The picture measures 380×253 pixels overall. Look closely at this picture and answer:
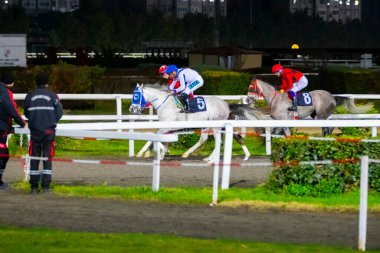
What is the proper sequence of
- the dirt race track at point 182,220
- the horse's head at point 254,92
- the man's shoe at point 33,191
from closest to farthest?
the dirt race track at point 182,220
the man's shoe at point 33,191
the horse's head at point 254,92

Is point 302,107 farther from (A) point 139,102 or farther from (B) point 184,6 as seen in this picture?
(B) point 184,6

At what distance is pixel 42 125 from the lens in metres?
13.9

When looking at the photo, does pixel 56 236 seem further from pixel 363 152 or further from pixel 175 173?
pixel 175 173

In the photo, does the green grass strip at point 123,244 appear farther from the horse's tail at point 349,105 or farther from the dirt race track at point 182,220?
the horse's tail at point 349,105

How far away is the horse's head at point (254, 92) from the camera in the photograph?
20578 millimetres

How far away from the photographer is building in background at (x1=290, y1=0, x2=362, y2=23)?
90.6 metres

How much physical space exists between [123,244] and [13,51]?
68.9ft

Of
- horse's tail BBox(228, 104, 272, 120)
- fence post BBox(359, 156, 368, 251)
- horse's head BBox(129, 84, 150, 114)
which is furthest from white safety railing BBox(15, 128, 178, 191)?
horse's tail BBox(228, 104, 272, 120)

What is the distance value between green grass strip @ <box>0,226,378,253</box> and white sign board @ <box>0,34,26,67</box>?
1994cm

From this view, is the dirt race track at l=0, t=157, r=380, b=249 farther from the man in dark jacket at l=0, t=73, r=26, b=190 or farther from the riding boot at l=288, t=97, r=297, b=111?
the riding boot at l=288, t=97, r=297, b=111

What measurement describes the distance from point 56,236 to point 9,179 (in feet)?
14.8

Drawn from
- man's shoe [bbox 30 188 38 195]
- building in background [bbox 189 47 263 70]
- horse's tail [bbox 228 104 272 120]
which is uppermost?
building in background [bbox 189 47 263 70]

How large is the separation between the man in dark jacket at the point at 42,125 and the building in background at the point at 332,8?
2869 inches

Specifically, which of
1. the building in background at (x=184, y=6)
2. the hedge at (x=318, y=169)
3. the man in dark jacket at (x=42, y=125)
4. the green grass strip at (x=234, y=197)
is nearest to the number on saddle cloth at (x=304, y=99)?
the green grass strip at (x=234, y=197)
